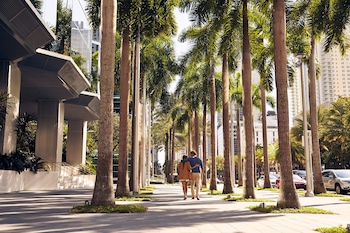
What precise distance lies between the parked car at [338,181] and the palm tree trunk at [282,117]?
15.4 meters

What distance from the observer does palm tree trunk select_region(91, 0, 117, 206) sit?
11180mm

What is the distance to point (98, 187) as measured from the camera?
11203 mm

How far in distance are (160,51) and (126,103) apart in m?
14.1

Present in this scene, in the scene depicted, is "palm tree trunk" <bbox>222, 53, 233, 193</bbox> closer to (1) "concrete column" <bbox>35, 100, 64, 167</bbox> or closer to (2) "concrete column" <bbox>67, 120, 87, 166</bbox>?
(1) "concrete column" <bbox>35, 100, 64, 167</bbox>

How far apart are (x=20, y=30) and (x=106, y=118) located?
32.6 ft

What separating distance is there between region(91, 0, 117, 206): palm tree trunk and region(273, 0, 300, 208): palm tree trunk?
5182mm

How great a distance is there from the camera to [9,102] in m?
22.8

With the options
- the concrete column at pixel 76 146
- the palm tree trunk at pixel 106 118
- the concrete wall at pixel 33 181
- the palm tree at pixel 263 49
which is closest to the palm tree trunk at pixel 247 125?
the palm tree at pixel 263 49

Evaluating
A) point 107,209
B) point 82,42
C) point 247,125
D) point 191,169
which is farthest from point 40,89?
point 107,209

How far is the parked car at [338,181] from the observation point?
25134 millimetres

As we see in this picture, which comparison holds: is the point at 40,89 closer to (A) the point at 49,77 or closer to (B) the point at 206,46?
(A) the point at 49,77

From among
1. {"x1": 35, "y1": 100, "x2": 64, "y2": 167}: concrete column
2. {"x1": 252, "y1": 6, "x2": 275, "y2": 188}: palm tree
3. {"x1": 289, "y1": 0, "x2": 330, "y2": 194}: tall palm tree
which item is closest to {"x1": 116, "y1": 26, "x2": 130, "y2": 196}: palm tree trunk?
{"x1": 252, "y1": 6, "x2": 275, "y2": 188}: palm tree

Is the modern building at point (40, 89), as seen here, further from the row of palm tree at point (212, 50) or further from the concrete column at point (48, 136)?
the row of palm tree at point (212, 50)

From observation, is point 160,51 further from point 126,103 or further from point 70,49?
point 126,103
